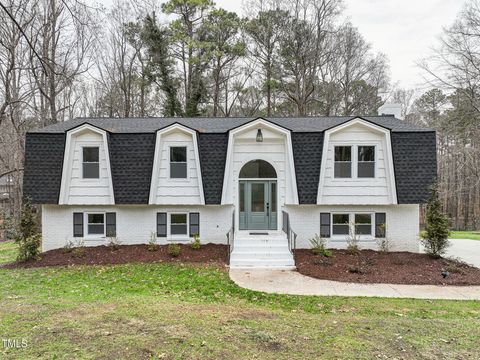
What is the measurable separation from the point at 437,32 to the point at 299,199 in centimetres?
1610

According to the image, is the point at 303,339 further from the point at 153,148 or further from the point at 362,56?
the point at 362,56

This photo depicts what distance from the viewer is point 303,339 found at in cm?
480

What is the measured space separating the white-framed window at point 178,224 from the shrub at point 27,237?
5.13m

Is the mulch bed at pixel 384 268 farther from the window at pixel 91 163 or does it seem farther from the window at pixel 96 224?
the window at pixel 91 163

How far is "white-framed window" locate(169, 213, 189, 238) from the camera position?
13.0 m

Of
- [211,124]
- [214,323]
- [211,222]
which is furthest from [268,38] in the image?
[214,323]

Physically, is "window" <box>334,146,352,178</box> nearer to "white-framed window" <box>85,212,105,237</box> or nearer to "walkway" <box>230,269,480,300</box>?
"walkway" <box>230,269,480,300</box>

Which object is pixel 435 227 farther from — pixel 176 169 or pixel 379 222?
pixel 176 169

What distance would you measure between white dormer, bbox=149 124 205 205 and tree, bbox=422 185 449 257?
8814 millimetres

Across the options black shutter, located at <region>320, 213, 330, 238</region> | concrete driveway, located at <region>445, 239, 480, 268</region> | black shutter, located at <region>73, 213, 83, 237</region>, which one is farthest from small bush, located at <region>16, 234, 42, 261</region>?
concrete driveway, located at <region>445, 239, 480, 268</region>

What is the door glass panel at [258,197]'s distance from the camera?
43.7 feet

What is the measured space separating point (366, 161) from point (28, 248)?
13936 mm

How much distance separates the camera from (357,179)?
488 inches

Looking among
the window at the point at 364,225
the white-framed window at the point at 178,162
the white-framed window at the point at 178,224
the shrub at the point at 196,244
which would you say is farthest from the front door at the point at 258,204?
the window at the point at 364,225
